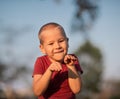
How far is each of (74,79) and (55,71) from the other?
165mm

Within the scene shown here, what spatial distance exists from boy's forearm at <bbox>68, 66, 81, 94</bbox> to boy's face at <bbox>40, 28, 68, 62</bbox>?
0.40ft

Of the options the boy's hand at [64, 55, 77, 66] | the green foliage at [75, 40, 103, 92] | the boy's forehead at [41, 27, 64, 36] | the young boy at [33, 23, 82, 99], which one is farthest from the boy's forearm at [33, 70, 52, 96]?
the green foliage at [75, 40, 103, 92]

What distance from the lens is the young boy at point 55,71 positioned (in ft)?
9.71

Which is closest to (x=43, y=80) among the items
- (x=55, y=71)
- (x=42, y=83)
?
(x=42, y=83)

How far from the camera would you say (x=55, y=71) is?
9.92 ft

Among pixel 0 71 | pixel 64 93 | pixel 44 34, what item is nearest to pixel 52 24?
pixel 44 34

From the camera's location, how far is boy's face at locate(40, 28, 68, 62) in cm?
297

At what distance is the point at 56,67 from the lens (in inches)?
111

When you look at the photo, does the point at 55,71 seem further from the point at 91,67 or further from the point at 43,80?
the point at 91,67

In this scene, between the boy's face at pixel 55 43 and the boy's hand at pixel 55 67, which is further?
the boy's face at pixel 55 43

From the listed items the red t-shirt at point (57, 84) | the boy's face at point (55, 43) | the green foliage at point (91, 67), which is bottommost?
the green foliage at point (91, 67)

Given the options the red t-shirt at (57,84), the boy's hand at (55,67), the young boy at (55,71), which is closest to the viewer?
the boy's hand at (55,67)

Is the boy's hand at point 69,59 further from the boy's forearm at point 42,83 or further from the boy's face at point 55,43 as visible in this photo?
the boy's forearm at point 42,83

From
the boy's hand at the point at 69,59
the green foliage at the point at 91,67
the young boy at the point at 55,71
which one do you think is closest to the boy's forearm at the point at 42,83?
the young boy at the point at 55,71
